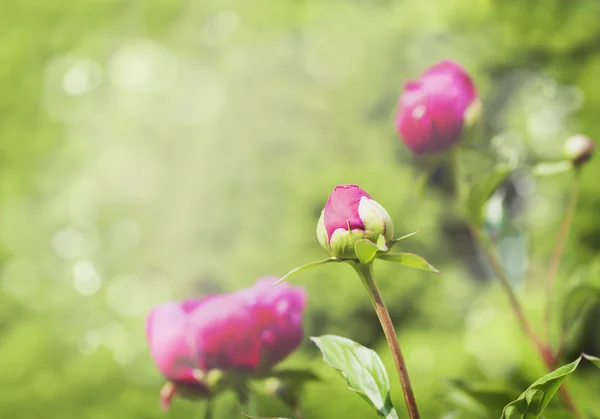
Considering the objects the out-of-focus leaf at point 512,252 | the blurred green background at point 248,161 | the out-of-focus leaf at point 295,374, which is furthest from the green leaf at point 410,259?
the blurred green background at point 248,161

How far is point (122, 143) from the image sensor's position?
2783 millimetres

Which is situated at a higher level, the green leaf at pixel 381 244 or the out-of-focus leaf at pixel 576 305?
the green leaf at pixel 381 244

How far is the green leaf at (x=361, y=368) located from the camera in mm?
268

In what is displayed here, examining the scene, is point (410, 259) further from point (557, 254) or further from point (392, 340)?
point (557, 254)

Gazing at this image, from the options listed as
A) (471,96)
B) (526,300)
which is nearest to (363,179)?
(526,300)

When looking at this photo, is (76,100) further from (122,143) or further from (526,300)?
(526,300)

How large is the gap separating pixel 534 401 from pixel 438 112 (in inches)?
6.6

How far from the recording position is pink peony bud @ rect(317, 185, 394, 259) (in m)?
0.26

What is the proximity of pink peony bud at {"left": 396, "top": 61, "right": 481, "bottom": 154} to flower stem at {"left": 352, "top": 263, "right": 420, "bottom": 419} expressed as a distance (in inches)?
5.5

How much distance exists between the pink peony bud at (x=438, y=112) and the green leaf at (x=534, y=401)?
0.16m

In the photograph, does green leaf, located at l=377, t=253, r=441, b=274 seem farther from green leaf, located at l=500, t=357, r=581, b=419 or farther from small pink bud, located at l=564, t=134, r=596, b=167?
small pink bud, located at l=564, t=134, r=596, b=167

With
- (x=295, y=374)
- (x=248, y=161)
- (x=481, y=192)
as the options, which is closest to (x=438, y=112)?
(x=481, y=192)

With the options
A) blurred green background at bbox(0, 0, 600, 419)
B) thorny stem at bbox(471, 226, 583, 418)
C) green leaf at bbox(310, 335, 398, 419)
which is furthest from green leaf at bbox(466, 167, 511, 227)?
blurred green background at bbox(0, 0, 600, 419)

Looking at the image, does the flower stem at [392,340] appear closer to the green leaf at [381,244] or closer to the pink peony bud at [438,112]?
the green leaf at [381,244]
